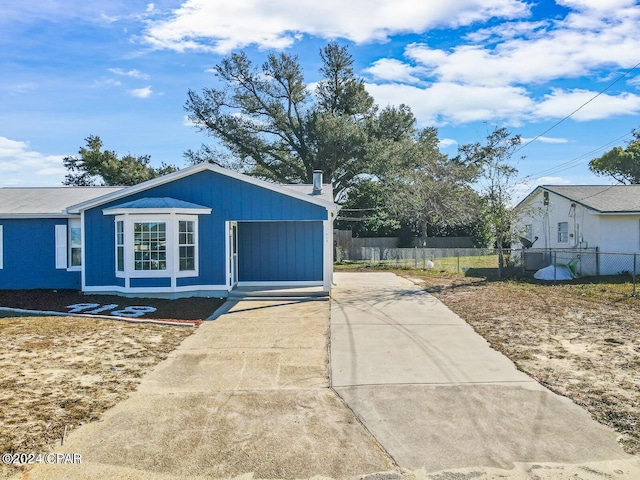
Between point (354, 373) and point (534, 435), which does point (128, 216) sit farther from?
point (534, 435)

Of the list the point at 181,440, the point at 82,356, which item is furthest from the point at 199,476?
the point at 82,356

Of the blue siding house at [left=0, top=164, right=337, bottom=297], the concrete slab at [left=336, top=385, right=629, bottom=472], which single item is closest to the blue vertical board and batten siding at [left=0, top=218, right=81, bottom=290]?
the blue siding house at [left=0, top=164, right=337, bottom=297]

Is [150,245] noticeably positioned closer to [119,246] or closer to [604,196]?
[119,246]

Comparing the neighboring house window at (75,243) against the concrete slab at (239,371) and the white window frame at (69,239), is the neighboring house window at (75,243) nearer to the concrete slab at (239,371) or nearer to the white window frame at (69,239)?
the white window frame at (69,239)

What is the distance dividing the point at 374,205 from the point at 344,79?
31.0ft

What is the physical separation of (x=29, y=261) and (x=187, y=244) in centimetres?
529

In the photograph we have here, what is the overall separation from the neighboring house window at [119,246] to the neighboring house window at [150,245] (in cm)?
55

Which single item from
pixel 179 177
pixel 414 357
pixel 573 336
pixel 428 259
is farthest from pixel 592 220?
pixel 179 177

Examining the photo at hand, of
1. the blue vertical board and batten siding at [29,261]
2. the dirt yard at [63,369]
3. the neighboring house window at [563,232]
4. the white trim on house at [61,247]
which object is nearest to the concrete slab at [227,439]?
the dirt yard at [63,369]

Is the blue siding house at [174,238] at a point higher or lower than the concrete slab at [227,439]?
higher

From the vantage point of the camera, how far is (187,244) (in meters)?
12.9

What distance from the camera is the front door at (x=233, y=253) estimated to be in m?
13.6

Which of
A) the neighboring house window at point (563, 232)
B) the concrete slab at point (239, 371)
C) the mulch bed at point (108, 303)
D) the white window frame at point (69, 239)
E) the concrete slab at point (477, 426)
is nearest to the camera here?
the concrete slab at point (477, 426)

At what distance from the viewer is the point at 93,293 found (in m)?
13.3
